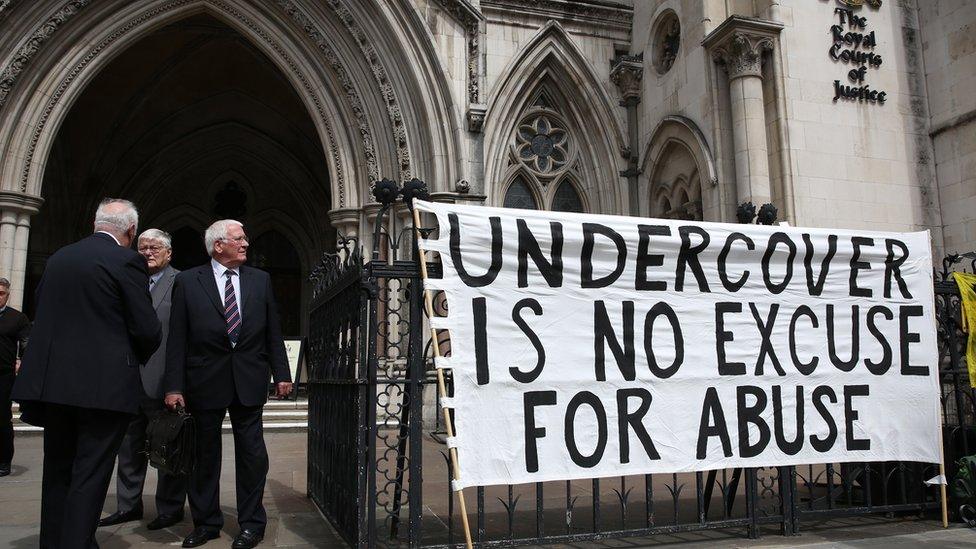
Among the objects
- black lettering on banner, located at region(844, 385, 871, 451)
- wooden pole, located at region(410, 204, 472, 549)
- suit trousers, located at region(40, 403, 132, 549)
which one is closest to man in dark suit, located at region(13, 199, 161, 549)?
suit trousers, located at region(40, 403, 132, 549)

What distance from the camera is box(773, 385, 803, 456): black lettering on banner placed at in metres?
4.48

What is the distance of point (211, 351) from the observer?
434cm

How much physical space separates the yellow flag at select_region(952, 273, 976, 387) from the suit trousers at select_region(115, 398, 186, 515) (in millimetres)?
5769

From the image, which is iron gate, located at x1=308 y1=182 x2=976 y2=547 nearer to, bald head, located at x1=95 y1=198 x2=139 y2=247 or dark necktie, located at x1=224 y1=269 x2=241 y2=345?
dark necktie, located at x1=224 y1=269 x2=241 y2=345

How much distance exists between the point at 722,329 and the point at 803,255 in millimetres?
841

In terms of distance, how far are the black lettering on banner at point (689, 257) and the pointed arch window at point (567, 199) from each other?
29.7ft

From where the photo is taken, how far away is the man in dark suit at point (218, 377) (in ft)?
14.0

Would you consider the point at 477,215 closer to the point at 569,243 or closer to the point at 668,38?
the point at 569,243

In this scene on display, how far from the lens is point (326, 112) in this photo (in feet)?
41.2

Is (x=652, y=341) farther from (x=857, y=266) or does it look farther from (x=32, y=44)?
(x=32, y=44)

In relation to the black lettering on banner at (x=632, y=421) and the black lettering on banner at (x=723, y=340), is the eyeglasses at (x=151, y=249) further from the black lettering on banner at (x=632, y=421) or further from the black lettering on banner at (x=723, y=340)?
the black lettering on banner at (x=723, y=340)

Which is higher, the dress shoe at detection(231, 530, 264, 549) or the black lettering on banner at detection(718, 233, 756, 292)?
the black lettering on banner at detection(718, 233, 756, 292)

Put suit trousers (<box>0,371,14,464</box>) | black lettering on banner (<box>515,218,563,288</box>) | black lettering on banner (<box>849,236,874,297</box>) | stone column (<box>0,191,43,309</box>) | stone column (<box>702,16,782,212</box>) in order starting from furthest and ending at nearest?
stone column (<box>0,191,43,309</box>) < stone column (<box>702,16,782,212</box>) < suit trousers (<box>0,371,14,464</box>) < black lettering on banner (<box>849,236,874,297</box>) < black lettering on banner (<box>515,218,563,288</box>)

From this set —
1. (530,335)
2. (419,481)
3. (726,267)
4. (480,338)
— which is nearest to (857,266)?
(726,267)
